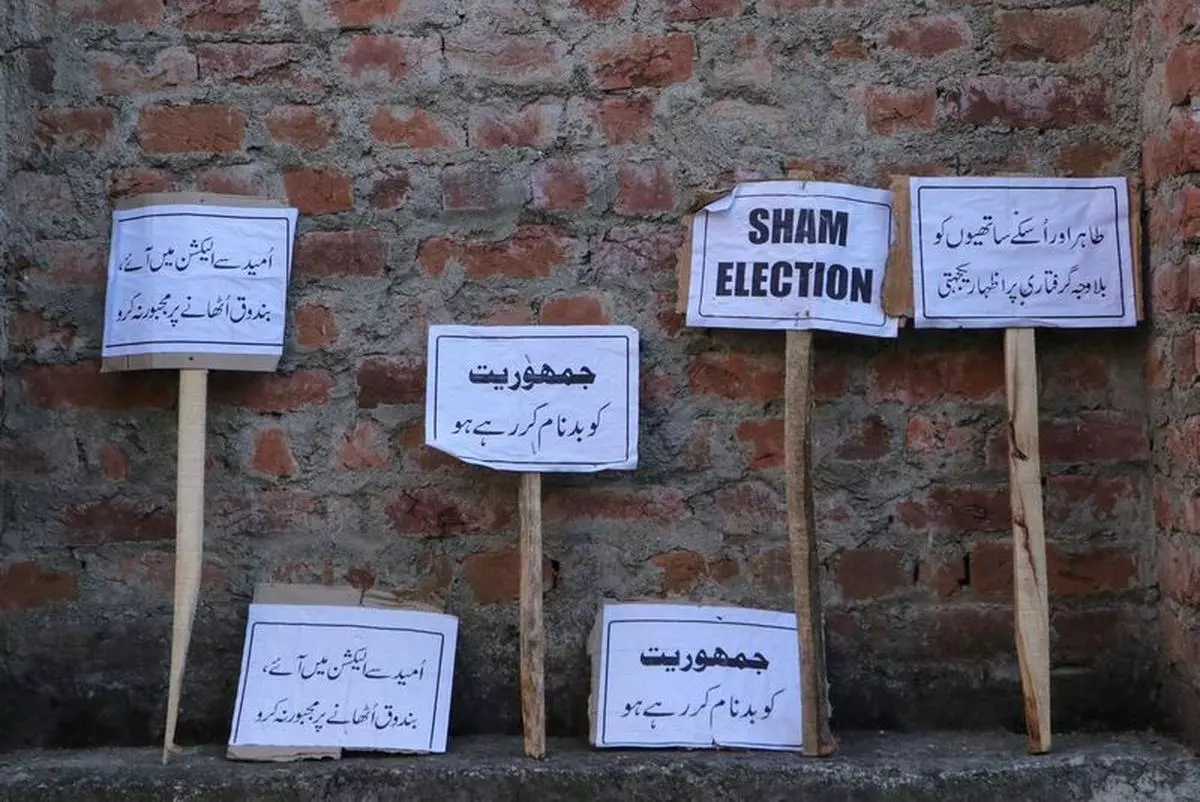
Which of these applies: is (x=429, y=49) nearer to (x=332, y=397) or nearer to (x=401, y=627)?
(x=332, y=397)

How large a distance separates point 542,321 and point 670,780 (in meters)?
0.73

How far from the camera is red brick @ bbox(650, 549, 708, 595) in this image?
2207 millimetres

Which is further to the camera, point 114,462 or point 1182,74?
point 114,462

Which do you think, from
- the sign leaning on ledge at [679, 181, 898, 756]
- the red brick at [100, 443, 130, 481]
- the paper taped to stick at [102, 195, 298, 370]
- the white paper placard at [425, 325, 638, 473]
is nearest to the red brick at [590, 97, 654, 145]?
the sign leaning on ledge at [679, 181, 898, 756]

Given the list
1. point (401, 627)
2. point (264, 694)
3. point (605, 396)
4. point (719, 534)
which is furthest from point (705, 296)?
point (264, 694)

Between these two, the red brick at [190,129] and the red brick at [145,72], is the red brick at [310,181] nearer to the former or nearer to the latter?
the red brick at [190,129]

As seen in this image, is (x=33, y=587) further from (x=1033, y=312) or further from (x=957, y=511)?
(x=1033, y=312)

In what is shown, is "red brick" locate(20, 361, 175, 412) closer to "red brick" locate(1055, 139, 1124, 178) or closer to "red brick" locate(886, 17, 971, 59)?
"red brick" locate(886, 17, 971, 59)

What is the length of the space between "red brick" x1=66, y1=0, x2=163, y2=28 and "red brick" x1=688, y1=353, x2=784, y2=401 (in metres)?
1.04

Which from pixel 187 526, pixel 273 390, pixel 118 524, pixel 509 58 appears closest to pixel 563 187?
pixel 509 58

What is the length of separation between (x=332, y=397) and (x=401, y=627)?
382 mm

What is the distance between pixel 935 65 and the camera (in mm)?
2230

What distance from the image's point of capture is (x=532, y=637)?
2.08 meters

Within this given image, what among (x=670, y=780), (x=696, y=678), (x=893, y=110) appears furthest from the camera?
(x=893, y=110)
